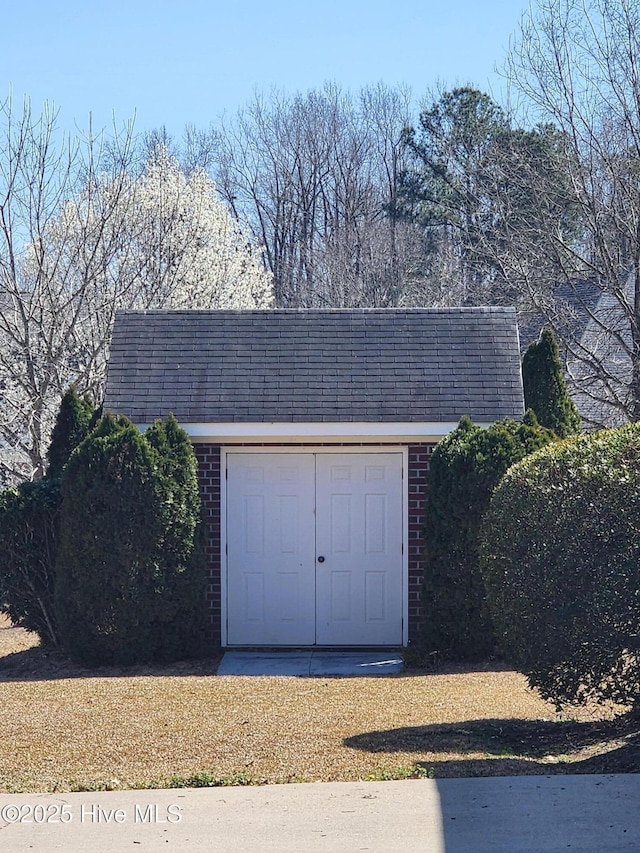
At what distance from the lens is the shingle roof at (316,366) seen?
1288 centimetres

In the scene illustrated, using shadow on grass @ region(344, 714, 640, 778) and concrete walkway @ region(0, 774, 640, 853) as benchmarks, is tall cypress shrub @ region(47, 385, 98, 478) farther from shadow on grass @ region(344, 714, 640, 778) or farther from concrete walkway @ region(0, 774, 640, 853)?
concrete walkway @ region(0, 774, 640, 853)

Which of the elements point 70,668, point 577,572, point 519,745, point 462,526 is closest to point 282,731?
point 519,745

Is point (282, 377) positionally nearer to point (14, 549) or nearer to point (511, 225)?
point (14, 549)

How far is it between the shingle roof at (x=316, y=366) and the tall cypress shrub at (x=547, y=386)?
500 millimetres

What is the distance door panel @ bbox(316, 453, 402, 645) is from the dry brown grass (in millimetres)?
1993


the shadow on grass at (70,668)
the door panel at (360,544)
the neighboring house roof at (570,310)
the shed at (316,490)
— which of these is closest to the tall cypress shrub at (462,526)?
the shed at (316,490)

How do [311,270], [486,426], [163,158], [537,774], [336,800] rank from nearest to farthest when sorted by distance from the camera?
[336,800]
[537,774]
[486,426]
[163,158]
[311,270]

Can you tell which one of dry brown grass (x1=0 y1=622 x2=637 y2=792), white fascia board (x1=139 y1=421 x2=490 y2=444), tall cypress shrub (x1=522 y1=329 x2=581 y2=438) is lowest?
dry brown grass (x1=0 y1=622 x2=637 y2=792)

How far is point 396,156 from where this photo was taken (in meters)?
41.1

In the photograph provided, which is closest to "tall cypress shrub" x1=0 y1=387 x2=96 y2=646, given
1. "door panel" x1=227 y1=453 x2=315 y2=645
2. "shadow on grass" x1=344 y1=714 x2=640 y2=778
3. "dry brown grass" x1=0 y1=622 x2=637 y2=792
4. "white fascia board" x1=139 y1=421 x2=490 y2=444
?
"white fascia board" x1=139 y1=421 x2=490 y2=444

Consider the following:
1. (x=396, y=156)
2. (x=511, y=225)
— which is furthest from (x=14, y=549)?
(x=396, y=156)

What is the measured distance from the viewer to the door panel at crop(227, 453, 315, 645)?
1298 centimetres

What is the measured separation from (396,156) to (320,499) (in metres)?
30.4

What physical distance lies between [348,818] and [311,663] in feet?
20.6
